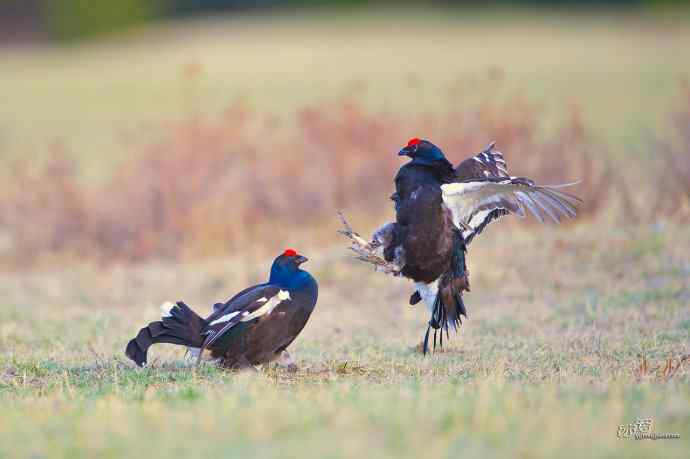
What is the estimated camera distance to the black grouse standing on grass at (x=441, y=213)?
855 cm

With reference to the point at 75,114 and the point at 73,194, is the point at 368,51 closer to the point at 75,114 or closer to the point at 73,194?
the point at 75,114

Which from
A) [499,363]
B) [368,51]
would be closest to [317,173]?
[499,363]

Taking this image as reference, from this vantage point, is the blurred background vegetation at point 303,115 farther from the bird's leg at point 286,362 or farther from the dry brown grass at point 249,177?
the bird's leg at point 286,362

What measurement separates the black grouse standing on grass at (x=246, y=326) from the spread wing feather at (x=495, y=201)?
148 cm

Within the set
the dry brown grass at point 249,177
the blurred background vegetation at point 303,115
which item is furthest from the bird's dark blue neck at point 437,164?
the dry brown grass at point 249,177

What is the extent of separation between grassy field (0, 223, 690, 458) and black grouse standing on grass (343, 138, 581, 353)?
0.64 metres

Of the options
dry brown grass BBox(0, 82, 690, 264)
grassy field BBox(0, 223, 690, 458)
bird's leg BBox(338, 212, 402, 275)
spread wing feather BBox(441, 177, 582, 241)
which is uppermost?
dry brown grass BBox(0, 82, 690, 264)

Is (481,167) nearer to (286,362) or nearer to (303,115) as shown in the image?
(286,362)

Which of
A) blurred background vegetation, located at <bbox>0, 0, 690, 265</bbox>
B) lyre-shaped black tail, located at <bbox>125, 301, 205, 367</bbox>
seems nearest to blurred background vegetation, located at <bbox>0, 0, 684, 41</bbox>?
blurred background vegetation, located at <bbox>0, 0, 690, 265</bbox>

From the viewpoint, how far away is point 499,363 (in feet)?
26.7

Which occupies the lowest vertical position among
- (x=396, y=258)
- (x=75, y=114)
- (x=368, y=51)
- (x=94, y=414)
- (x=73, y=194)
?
(x=94, y=414)

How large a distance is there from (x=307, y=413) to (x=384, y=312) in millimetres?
6260

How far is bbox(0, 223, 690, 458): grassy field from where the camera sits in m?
5.29

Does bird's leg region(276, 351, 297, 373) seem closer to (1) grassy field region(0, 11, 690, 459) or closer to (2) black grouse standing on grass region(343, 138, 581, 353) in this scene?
(1) grassy field region(0, 11, 690, 459)
